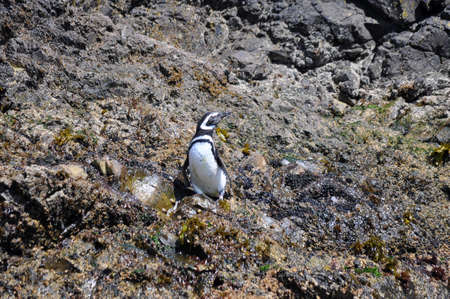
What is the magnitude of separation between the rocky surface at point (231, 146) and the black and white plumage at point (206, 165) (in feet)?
1.23

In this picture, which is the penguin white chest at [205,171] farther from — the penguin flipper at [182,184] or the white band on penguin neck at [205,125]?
the white band on penguin neck at [205,125]

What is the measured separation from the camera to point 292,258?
5172 mm

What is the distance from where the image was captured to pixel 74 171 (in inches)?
189

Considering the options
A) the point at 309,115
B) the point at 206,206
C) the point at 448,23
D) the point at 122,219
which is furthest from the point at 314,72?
the point at 122,219

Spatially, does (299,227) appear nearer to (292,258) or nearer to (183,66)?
(292,258)

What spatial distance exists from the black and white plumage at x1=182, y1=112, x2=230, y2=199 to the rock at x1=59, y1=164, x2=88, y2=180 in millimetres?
1790

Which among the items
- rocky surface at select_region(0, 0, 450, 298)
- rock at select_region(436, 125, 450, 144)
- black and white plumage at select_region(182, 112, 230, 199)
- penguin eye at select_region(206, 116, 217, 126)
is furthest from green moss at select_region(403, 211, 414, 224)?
penguin eye at select_region(206, 116, 217, 126)

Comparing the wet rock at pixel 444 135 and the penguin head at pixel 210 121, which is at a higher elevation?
the penguin head at pixel 210 121

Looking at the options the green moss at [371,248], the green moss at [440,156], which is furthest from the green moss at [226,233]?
the green moss at [440,156]

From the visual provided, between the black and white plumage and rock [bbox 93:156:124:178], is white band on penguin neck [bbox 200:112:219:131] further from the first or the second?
rock [bbox 93:156:124:178]

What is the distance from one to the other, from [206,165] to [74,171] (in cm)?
209

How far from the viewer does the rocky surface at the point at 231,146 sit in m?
4.36

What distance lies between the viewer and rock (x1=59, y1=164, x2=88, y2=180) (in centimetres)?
464

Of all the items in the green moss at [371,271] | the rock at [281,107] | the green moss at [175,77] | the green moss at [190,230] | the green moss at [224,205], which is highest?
the green moss at [175,77]
